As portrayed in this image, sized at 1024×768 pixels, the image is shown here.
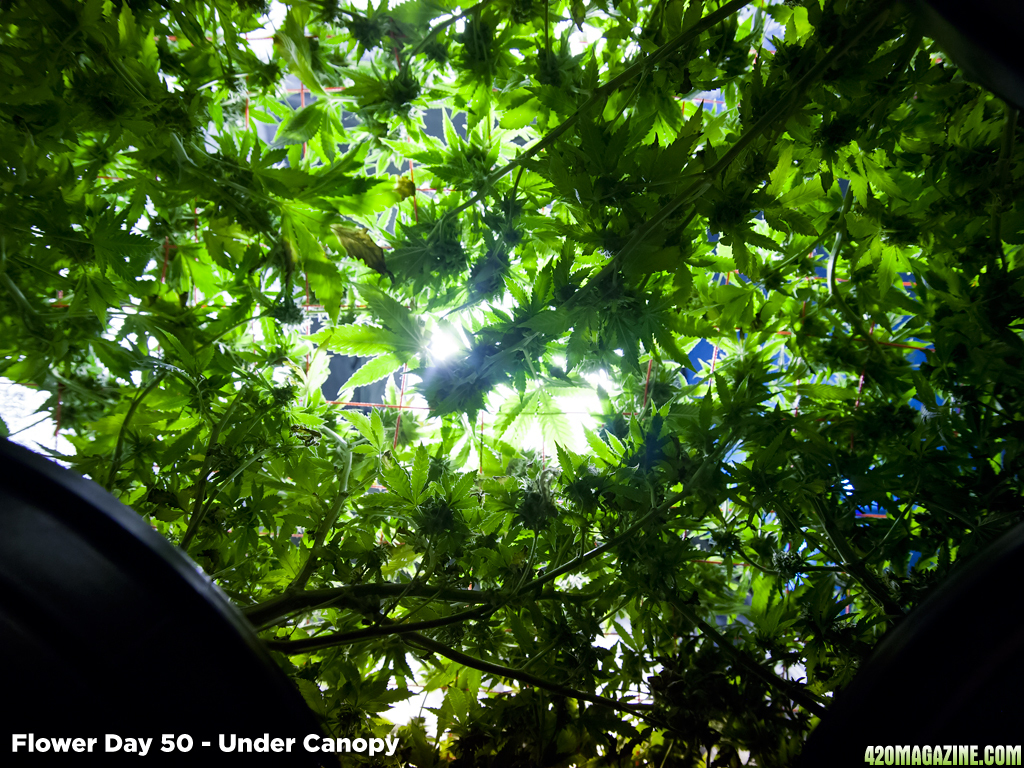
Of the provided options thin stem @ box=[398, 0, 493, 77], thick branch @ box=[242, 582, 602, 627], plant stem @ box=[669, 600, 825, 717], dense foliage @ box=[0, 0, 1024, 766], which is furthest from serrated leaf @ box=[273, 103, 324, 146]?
plant stem @ box=[669, 600, 825, 717]

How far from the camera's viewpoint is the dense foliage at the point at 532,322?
457 millimetres

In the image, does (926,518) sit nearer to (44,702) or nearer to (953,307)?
(953,307)

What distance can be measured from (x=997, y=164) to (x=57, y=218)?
837mm

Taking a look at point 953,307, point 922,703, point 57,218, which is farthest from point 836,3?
point 57,218

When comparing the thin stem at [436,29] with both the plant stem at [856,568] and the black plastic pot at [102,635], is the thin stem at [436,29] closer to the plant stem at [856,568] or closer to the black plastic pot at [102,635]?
the black plastic pot at [102,635]

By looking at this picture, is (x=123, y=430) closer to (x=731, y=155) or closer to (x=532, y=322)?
(x=532, y=322)

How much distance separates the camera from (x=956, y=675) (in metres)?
0.22

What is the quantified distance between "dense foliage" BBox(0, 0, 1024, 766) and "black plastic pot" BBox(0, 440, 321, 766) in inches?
8.8

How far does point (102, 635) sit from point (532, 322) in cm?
31

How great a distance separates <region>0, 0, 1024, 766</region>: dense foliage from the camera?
1.50ft

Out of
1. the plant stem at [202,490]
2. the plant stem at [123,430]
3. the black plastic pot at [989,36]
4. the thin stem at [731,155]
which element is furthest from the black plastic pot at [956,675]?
the plant stem at [123,430]

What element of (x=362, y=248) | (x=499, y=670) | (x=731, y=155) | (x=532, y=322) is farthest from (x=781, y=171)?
(x=499, y=670)

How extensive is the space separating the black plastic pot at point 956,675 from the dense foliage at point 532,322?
0.26 meters

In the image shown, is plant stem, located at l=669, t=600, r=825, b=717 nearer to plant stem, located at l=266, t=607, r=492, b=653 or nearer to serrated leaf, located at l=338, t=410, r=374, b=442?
plant stem, located at l=266, t=607, r=492, b=653
